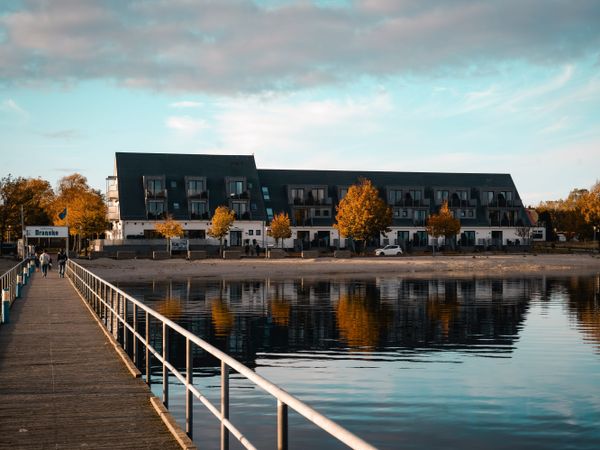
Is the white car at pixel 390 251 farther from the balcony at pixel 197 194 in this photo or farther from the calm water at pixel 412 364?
the calm water at pixel 412 364

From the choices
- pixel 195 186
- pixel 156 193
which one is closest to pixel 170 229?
pixel 156 193

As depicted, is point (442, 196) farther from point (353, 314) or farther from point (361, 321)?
point (361, 321)

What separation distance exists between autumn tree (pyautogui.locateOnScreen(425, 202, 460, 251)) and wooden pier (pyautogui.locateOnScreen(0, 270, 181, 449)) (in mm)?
71629

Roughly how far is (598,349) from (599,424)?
26.7 ft

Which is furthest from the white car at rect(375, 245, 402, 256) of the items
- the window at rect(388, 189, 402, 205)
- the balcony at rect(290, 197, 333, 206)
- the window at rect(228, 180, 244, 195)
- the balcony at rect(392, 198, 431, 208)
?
the window at rect(228, 180, 244, 195)

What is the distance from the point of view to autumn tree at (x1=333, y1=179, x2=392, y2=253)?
80.5 m

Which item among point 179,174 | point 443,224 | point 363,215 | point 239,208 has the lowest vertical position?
point 443,224

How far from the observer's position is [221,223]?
3123 inches

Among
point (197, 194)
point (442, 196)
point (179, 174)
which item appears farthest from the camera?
point (442, 196)

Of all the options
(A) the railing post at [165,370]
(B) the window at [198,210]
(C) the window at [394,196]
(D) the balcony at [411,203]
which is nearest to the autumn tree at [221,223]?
(B) the window at [198,210]

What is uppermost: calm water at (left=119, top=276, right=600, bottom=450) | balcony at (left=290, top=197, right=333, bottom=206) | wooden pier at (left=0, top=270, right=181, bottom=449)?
balcony at (left=290, top=197, right=333, bottom=206)

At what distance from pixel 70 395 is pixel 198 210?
249ft

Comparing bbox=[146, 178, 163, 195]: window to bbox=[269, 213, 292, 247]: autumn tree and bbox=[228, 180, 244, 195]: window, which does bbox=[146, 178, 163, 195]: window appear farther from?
bbox=[269, 213, 292, 247]: autumn tree

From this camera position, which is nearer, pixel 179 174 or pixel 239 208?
pixel 239 208
